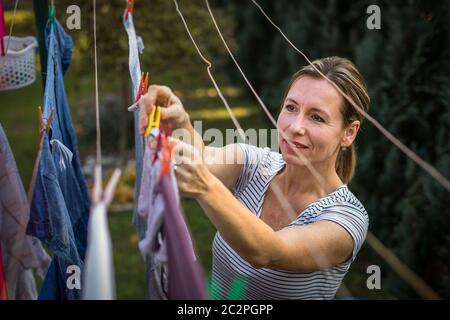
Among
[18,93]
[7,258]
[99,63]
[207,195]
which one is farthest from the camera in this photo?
[18,93]

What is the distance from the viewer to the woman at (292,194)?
1.33 metres

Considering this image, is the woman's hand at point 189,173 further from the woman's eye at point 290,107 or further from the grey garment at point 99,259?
the woman's eye at point 290,107

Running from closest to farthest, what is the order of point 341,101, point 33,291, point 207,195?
point 207,195 → point 341,101 → point 33,291

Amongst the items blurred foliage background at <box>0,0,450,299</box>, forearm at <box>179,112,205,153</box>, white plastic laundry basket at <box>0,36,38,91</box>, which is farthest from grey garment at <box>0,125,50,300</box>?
blurred foliage background at <box>0,0,450,299</box>

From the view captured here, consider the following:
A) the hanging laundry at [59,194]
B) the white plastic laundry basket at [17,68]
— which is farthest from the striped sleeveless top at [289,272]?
the white plastic laundry basket at [17,68]

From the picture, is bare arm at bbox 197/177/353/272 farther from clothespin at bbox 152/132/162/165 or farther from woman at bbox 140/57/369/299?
clothespin at bbox 152/132/162/165

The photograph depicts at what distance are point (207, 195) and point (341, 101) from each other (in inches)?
25.9

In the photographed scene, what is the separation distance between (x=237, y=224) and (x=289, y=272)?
397 millimetres

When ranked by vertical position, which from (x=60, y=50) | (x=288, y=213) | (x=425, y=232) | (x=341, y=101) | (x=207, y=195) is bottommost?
(x=425, y=232)

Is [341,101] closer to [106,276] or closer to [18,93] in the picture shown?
[106,276]

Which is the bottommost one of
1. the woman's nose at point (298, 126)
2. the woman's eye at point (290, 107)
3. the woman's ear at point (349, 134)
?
the woman's ear at point (349, 134)
